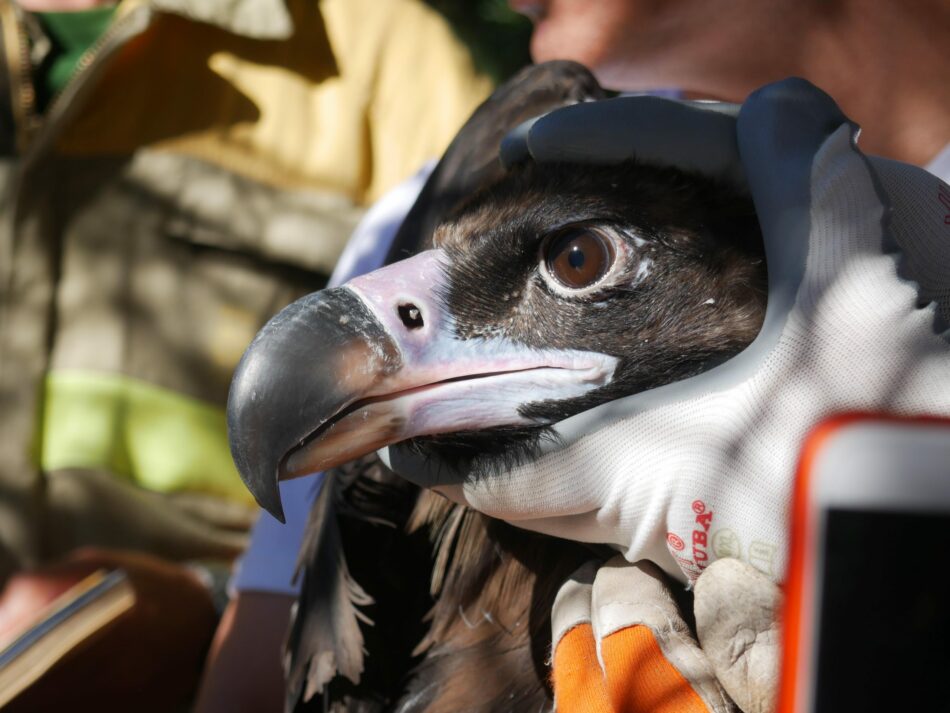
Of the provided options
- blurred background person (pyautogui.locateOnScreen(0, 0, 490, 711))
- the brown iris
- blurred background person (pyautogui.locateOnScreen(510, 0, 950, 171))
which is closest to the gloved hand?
the brown iris

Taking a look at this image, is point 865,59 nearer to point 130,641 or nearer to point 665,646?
point 665,646

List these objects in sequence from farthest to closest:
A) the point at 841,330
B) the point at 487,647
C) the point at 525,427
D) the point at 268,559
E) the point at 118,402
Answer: the point at 118,402 < the point at 268,559 < the point at 487,647 < the point at 525,427 < the point at 841,330

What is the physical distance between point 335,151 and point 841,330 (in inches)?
71.3

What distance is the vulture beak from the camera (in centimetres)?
89

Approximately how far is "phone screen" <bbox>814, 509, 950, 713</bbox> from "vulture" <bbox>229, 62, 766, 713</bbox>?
543mm

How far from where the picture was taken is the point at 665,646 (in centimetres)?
87

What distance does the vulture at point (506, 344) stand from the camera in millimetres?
908

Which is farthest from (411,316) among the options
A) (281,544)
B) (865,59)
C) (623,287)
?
(865,59)

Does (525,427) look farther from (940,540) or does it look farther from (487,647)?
(940,540)

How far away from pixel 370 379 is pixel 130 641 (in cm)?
79

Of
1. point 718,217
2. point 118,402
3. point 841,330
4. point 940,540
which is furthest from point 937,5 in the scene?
point 118,402

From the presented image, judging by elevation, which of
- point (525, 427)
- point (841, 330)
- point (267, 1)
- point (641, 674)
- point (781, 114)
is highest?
point (267, 1)

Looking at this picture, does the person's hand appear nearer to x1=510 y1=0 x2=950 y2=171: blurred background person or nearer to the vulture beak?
A: the vulture beak

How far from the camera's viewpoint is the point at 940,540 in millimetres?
378
